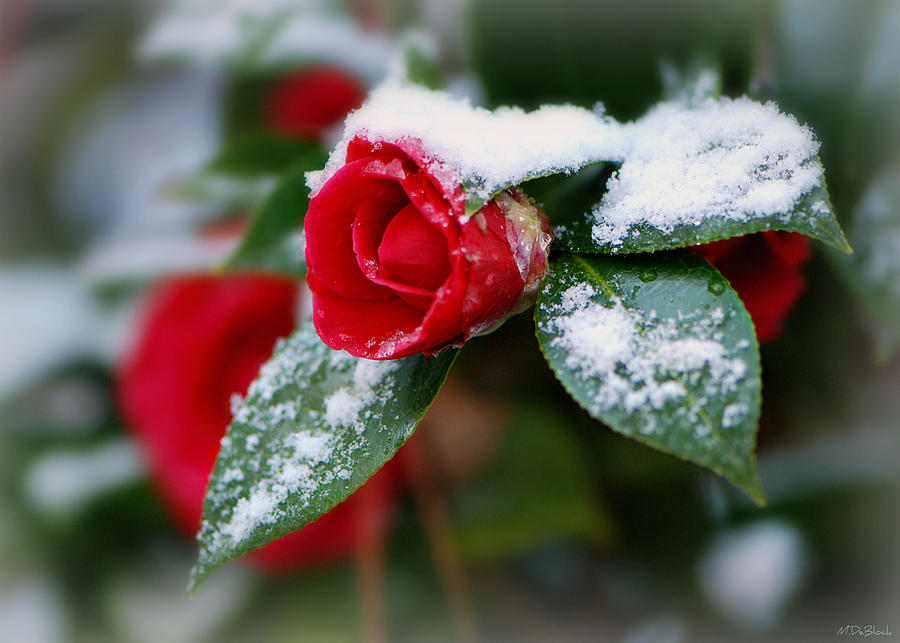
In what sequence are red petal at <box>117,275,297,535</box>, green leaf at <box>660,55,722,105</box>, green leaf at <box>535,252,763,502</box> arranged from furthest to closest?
1. red petal at <box>117,275,297,535</box>
2. green leaf at <box>660,55,722,105</box>
3. green leaf at <box>535,252,763,502</box>

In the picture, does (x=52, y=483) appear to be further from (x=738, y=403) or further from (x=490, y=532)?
(x=738, y=403)

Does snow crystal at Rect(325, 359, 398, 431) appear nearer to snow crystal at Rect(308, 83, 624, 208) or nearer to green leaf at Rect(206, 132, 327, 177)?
snow crystal at Rect(308, 83, 624, 208)

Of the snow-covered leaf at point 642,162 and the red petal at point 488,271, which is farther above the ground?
the snow-covered leaf at point 642,162

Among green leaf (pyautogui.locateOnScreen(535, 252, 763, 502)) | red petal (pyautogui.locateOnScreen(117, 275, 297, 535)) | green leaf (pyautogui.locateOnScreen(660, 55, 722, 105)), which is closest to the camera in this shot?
green leaf (pyautogui.locateOnScreen(535, 252, 763, 502))

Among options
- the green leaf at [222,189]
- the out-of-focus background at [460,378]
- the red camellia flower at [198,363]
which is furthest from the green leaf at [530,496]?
the green leaf at [222,189]

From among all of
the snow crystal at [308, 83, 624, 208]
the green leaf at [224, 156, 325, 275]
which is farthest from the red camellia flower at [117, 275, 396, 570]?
the snow crystal at [308, 83, 624, 208]

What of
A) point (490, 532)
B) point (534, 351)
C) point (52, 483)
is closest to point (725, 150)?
point (534, 351)

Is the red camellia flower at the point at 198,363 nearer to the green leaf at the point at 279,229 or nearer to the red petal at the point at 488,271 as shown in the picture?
the green leaf at the point at 279,229
